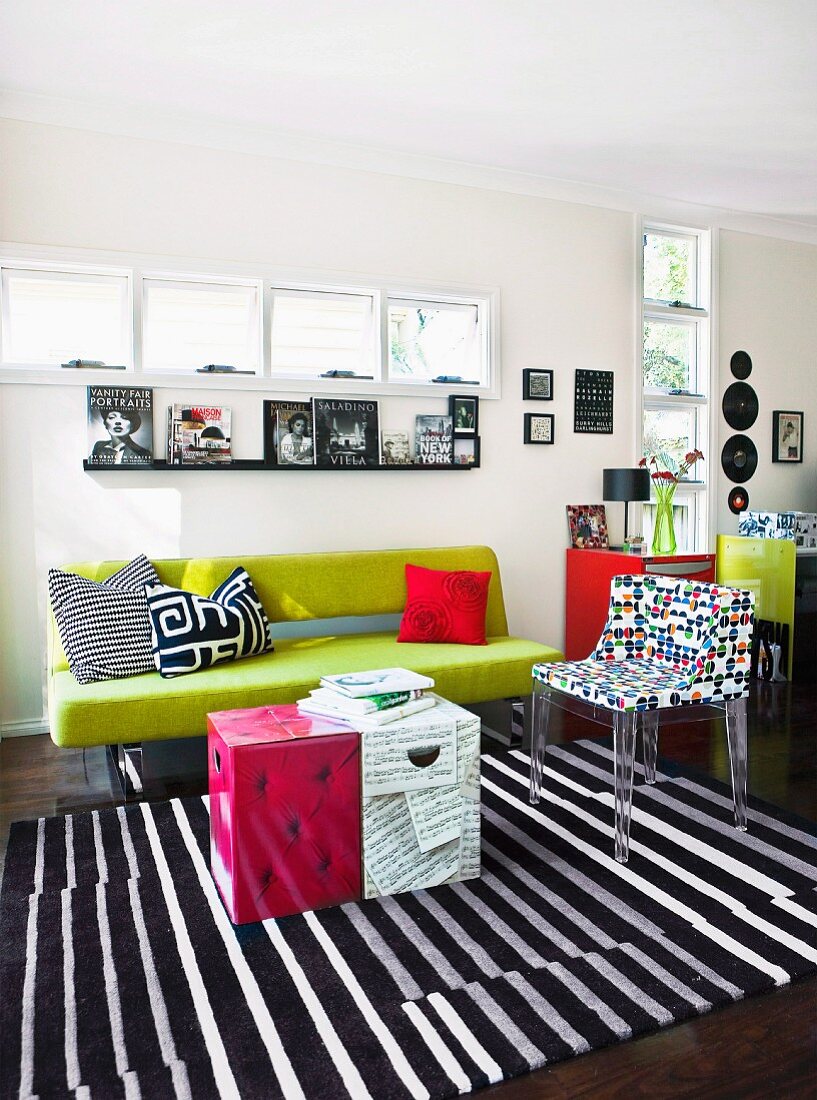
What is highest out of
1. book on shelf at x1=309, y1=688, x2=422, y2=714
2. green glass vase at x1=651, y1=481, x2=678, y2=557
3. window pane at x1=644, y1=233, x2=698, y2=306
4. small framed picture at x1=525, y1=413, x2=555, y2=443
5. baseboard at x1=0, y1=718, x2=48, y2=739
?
window pane at x1=644, y1=233, x2=698, y2=306

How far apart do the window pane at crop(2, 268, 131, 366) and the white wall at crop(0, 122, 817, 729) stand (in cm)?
18

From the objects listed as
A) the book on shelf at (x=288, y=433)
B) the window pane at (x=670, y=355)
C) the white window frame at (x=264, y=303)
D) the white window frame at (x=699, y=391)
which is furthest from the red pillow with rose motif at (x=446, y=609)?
the window pane at (x=670, y=355)

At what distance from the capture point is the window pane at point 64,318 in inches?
153

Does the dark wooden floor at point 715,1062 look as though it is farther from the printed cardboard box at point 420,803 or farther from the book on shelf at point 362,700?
the book on shelf at point 362,700

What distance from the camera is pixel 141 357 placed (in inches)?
159

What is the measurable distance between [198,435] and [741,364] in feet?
11.6

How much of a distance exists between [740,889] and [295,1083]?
1.37 m

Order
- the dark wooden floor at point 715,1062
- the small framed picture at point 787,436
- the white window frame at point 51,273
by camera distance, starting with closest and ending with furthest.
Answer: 1. the dark wooden floor at point 715,1062
2. the white window frame at point 51,273
3. the small framed picture at point 787,436

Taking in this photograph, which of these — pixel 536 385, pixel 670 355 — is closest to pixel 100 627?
pixel 536 385

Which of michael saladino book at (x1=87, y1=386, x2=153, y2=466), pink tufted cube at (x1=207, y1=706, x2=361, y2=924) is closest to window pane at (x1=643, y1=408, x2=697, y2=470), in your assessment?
michael saladino book at (x1=87, y1=386, x2=153, y2=466)

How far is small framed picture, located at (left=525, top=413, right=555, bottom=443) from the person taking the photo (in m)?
4.87

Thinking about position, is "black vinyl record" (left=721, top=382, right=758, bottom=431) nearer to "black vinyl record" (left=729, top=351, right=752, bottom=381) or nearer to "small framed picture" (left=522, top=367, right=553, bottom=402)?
"black vinyl record" (left=729, top=351, right=752, bottom=381)

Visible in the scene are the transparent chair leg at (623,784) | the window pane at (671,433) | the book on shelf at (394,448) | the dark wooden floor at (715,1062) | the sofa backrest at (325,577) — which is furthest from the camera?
the window pane at (671,433)

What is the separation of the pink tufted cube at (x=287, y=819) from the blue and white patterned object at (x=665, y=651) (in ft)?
2.91
